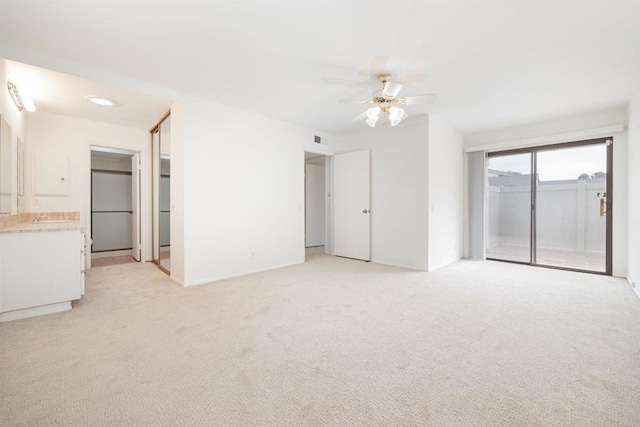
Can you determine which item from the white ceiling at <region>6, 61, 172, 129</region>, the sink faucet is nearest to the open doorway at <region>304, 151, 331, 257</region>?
the white ceiling at <region>6, 61, 172, 129</region>

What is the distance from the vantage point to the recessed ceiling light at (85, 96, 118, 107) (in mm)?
3633

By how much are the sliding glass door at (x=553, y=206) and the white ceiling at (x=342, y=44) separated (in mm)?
1285

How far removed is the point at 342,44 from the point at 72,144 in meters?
4.70

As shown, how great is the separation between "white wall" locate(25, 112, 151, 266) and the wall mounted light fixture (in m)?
0.37

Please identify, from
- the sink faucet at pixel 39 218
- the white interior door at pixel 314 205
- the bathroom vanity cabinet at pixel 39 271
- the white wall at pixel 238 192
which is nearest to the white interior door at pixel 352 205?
the white interior door at pixel 314 205

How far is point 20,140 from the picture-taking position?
12.2 ft

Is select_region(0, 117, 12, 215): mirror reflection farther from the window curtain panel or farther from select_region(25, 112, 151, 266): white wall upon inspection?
the window curtain panel

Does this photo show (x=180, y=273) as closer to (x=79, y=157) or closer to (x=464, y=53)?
(x=79, y=157)

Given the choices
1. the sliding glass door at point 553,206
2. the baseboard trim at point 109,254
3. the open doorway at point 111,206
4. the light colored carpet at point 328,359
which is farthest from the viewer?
the open doorway at point 111,206

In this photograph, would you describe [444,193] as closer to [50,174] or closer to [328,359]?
[328,359]

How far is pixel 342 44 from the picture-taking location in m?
2.50

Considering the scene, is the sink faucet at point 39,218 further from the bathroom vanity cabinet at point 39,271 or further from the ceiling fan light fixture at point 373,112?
the ceiling fan light fixture at point 373,112

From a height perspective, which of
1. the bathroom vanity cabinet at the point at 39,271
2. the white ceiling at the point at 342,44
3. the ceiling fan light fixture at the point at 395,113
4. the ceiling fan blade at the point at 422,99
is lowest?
the bathroom vanity cabinet at the point at 39,271

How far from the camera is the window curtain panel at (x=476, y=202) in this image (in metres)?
5.48
